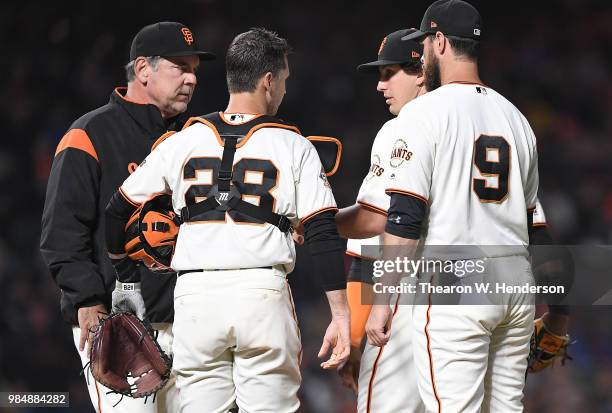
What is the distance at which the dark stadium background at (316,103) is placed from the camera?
7848 millimetres

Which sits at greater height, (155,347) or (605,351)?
(155,347)

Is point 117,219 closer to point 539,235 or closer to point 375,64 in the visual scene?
point 375,64

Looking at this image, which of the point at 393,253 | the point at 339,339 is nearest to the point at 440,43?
the point at 393,253

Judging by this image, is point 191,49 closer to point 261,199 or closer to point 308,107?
point 261,199

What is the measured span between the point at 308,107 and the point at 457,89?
618 centimetres

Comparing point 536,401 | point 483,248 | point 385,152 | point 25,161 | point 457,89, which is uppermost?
point 457,89

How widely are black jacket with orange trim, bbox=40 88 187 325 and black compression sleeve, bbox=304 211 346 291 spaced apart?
2.87 feet

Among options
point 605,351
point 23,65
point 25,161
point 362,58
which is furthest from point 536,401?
point 23,65

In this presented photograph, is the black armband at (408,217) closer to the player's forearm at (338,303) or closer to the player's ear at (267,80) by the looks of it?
the player's forearm at (338,303)

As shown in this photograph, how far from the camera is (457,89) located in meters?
3.53

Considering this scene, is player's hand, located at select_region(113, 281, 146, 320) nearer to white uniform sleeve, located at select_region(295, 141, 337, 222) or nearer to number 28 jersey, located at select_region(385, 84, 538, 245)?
white uniform sleeve, located at select_region(295, 141, 337, 222)

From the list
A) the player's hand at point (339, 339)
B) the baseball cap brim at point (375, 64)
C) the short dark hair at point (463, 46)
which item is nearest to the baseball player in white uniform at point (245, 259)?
the player's hand at point (339, 339)

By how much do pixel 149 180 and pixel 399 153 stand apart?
0.93 metres

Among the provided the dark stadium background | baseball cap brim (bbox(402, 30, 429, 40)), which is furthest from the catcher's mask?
the dark stadium background
